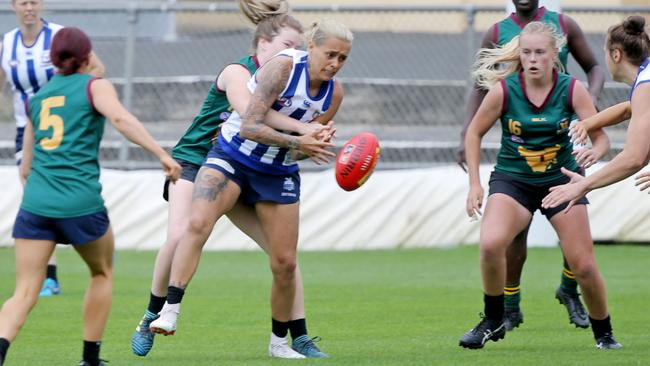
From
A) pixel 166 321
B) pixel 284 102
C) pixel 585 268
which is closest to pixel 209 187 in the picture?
pixel 284 102

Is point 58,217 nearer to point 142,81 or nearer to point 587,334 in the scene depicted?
point 587,334

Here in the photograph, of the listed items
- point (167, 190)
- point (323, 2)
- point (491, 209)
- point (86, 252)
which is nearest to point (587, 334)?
point (491, 209)

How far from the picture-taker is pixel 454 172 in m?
14.4

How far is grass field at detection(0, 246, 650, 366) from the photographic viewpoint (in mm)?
7465

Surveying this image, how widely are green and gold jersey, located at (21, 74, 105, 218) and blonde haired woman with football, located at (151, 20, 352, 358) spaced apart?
3.25 ft

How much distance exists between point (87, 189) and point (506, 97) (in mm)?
2707

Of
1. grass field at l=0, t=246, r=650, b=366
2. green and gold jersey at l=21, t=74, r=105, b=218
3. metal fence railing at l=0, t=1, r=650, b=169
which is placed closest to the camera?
green and gold jersey at l=21, t=74, r=105, b=218

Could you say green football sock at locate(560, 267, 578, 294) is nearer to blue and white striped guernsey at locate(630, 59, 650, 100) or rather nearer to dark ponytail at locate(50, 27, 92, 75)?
blue and white striped guernsey at locate(630, 59, 650, 100)

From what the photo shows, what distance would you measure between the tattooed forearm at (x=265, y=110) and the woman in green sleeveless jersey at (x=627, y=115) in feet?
4.82

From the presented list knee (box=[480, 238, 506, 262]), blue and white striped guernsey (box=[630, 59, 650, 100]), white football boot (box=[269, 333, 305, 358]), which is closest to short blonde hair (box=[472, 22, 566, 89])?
blue and white striped guernsey (box=[630, 59, 650, 100])

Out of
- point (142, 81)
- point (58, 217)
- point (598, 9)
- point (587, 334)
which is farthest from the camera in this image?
point (142, 81)

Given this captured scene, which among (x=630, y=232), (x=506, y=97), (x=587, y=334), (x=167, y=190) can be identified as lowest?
(x=630, y=232)

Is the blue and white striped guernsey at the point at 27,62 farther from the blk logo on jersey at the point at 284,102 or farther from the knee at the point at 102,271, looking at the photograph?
the knee at the point at 102,271

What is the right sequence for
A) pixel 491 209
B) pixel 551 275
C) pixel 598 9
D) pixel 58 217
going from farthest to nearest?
1. pixel 598 9
2. pixel 551 275
3. pixel 491 209
4. pixel 58 217
